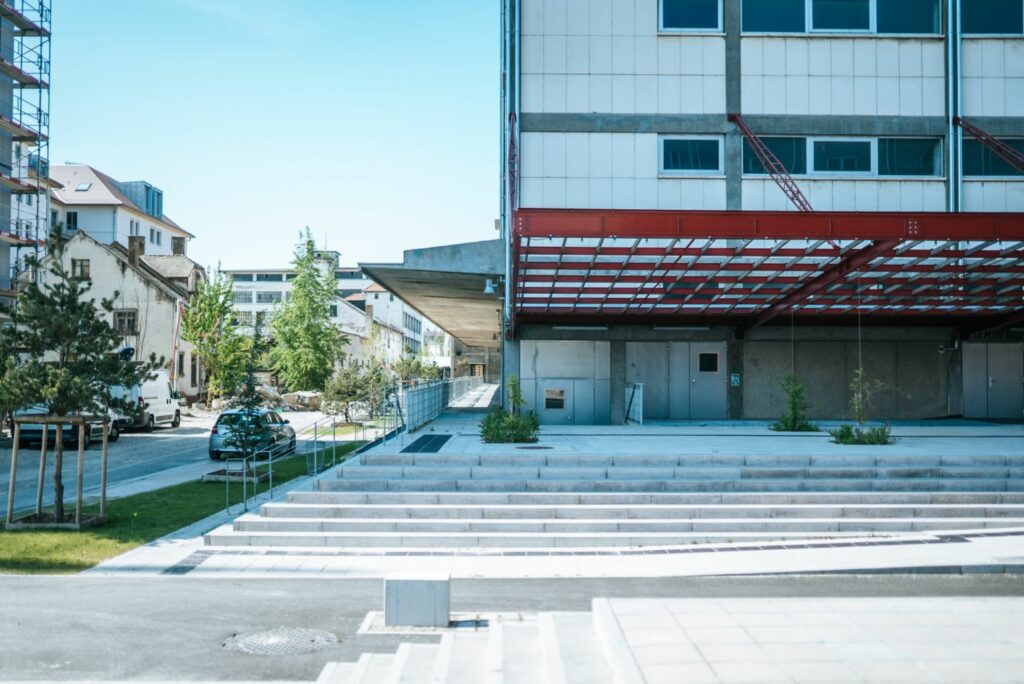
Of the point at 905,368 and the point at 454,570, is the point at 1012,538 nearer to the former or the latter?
the point at 454,570

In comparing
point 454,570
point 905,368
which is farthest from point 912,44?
point 454,570

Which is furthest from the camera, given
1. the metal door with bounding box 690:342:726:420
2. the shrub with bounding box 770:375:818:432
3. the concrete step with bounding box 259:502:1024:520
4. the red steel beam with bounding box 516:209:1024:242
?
the metal door with bounding box 690:342:726:420

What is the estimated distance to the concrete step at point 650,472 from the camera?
1633cm

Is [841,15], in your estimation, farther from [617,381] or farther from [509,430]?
[509,430]

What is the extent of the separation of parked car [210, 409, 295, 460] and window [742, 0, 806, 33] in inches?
691

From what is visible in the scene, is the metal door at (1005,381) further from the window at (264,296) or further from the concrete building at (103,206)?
the window at (264,296)

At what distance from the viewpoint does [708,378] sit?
1097 inches

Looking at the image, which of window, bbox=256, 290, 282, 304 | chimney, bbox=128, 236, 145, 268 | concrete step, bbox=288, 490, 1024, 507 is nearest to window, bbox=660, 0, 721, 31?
concrete step, bbox=288, 490, 1024, 507

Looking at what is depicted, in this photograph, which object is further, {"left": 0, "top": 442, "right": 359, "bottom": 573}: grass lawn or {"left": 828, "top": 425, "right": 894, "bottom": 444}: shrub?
{"left": 828, "top": 425, "right": 894, "bottom": 444}: shrub

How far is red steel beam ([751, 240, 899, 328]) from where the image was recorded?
59.9 ft

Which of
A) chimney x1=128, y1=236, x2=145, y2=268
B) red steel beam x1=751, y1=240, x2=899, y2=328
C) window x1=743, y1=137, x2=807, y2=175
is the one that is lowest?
red steel beam x1=751, y1=240, x2=899, y2=328

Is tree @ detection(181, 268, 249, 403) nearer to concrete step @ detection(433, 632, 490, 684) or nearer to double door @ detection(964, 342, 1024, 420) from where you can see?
double door @ detection(964, 342, 1024, 420)

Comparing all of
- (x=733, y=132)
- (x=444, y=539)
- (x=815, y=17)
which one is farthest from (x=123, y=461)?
(x=815, y=17)

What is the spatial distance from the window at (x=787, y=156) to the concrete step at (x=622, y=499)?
501 inches
